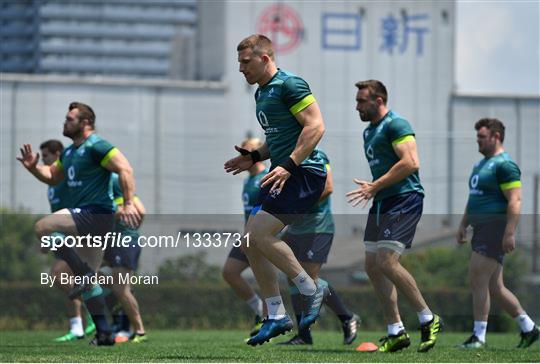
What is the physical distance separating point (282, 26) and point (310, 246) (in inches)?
1840

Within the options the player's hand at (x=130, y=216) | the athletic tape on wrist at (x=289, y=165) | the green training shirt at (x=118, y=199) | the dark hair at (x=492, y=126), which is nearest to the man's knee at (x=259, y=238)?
the athletic tape on wrist at (x=289, y=165)

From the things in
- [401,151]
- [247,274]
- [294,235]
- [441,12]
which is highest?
[441,12]

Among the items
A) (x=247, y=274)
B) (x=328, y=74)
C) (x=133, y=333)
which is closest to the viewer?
(x=133, y=333)

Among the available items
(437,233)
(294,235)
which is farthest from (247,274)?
(294,235)

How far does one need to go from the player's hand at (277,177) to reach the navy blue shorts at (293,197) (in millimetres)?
173

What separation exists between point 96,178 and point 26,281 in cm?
1024

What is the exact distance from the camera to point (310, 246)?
14.0 metres

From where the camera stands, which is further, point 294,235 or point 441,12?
point 441,12

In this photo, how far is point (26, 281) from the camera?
2325 centimetres

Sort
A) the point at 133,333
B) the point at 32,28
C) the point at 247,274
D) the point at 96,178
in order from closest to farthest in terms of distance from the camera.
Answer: the point at 96,178
the point at 133,333
the point at 247,274
the point at 32,28

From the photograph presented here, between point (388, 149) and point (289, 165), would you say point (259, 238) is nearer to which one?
point (289, 165)

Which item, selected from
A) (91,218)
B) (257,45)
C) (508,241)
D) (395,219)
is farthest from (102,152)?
(508,241)

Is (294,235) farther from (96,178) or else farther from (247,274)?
(247,274)

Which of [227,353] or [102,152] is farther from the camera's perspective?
[102,152]
